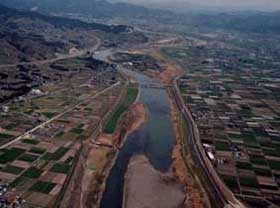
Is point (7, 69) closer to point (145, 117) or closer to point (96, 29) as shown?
point (145, 117)

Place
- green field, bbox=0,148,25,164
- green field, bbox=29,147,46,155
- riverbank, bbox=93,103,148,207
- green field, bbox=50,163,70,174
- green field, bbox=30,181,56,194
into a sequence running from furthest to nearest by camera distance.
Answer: green field, bbox=29,147,46,155 → green field, bbox=0,148,25,164 → green field, bbox=50,163,70,174 → riverbank, bbox=93,103,148,207 → green field, bbox=30,181,56,194

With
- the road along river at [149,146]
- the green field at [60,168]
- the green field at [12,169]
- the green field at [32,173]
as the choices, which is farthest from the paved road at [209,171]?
the green field at [12,169]

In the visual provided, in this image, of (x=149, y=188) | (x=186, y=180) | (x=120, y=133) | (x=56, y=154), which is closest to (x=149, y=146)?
(x=120, y=133)

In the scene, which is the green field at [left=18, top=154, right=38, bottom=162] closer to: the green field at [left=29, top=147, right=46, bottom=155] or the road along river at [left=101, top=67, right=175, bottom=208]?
the green field at [left=29, top=147, right=46, bottom=155]

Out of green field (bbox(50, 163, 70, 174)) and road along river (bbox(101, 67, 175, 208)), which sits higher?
green field (bbox(50, 163, 70, 174))

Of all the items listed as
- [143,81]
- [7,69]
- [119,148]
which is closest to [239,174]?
[119,148]

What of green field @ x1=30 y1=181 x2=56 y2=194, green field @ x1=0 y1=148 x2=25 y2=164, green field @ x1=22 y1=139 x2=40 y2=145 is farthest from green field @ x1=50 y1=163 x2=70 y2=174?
green field @ x1=22 y1=139 x2=40 y2=145

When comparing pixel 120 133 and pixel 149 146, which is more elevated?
pixel 120 133

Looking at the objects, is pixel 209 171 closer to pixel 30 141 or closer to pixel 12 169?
pixel 12 169
